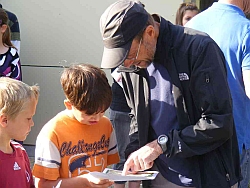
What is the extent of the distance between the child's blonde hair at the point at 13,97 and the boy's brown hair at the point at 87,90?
20cm

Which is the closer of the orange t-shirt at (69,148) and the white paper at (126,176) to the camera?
the white paper at (126,176)

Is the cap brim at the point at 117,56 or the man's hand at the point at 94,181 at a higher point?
the cap brim at the point at 117,56

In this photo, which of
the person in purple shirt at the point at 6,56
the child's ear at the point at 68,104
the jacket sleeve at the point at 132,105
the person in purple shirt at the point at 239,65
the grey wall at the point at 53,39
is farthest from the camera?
the grey wall at the point at 53,39

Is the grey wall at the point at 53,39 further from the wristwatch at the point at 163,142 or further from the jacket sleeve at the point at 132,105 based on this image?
the wristwatch at the point at 163,142

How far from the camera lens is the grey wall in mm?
5594

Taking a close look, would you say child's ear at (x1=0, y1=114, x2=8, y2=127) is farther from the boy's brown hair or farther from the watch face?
the watch face

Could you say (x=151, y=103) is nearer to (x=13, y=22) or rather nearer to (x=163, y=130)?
(x=163, y=130)

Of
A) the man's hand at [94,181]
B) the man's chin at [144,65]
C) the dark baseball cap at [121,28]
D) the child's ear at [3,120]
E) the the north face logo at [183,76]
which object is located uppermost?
the dark baseball cap at [121,28]

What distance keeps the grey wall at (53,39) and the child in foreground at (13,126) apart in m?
3.30

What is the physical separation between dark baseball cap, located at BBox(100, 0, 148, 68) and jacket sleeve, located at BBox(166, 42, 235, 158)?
12.5 inches

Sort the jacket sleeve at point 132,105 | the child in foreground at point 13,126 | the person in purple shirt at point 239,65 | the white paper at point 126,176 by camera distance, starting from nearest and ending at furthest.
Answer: the white paper at point 126,176
the child in foreground at point 13,126
the jacket sleeve at point 132,105
the person in purple shirt at point 239,65

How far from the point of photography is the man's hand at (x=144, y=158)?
7.29 feet

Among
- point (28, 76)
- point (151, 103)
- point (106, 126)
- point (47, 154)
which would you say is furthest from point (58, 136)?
point (28, 76)

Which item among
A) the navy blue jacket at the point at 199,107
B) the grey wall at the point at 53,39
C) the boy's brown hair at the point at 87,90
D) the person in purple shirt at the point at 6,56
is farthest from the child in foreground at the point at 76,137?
the grey wall at the point at 53,39
